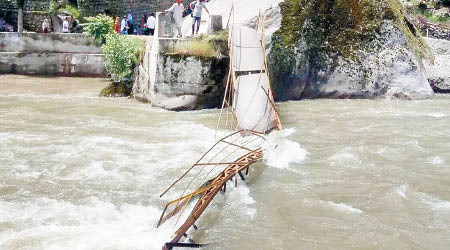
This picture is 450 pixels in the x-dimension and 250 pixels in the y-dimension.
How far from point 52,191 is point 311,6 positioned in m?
9.44

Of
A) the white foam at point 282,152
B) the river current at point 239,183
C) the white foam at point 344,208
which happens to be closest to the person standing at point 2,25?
the river current at point 239,183

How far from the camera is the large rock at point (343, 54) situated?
47.1 ft

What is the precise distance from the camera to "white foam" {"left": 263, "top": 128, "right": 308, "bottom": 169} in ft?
27.8

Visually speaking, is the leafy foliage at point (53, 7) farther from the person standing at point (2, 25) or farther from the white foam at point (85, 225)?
the white foam at point (85, 225)

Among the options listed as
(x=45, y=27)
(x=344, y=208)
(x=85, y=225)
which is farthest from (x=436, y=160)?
(x=45, y=27)

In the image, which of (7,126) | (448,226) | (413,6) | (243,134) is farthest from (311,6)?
(413,6)

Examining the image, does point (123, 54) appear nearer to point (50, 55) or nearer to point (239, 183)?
point (50, 55)

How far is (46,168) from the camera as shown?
27.0ft

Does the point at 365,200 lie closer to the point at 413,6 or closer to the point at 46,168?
the point at 46,168

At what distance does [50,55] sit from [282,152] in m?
13.5

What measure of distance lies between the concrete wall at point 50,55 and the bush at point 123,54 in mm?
5446

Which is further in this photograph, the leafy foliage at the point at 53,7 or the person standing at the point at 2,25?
the leafy foliage at the point at 53,7

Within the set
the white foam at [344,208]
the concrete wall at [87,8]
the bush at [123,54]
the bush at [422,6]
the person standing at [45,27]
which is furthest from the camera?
the bush at [422,6]

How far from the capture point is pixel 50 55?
2009 cm
